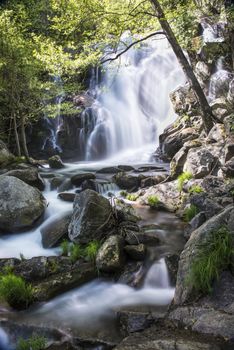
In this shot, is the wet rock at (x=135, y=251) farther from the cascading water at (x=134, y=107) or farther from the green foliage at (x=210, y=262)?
the cascading water at (x=134, y=107)

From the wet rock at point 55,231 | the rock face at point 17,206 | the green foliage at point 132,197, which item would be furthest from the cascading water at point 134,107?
the wet rock at point 55,231

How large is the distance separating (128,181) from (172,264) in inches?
241

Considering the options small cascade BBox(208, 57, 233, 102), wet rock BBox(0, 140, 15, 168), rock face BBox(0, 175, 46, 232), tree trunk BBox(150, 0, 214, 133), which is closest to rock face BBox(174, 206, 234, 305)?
rock face BBox(0, 175, 46, 232)

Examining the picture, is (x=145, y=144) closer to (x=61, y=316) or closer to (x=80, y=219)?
(x=80, y=219)

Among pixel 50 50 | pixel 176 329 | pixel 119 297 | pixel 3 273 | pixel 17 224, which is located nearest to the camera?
pixel 176 329

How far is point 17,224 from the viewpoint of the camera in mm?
9398

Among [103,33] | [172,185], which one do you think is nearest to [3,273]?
[172,185]

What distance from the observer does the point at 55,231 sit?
29.3ft

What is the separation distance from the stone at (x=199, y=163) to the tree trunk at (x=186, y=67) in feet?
5.25

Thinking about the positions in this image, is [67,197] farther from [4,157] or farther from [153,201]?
[4,157]

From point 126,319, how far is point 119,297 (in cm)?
95

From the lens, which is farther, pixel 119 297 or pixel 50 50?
pixel 50 50

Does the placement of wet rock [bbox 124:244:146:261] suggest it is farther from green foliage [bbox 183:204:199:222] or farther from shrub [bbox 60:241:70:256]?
green foliage [bbox 183:204:199:222]

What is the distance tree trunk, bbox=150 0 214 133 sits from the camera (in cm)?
1182
